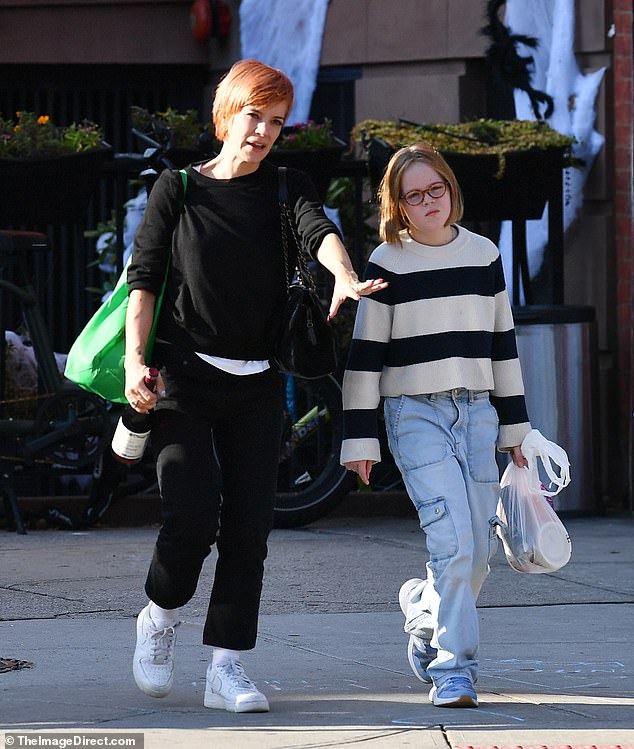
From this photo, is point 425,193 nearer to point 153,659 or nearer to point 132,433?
point 132,433

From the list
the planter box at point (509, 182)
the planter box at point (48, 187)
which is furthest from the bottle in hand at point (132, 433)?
the planter box at point (509, 182)

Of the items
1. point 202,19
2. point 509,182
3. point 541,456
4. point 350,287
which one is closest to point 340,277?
point 350,287

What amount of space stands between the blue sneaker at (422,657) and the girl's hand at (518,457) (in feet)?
1.94

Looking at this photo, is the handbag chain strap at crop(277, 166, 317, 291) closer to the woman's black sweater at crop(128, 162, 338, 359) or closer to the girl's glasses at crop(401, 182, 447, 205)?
the woman's black sweater at crop(128, 162, 338, 359)

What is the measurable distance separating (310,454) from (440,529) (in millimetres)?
4026

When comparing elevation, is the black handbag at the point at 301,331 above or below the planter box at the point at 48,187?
below

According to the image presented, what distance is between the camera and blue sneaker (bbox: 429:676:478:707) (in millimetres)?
4137

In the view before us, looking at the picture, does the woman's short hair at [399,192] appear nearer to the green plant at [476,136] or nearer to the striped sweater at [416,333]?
the striped sweater at [416,333]

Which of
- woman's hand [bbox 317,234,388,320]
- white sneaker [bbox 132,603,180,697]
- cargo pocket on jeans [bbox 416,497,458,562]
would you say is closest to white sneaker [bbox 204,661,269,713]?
white sneaker [bbox 132,603,180,697]

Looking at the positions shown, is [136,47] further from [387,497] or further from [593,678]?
[593,678]

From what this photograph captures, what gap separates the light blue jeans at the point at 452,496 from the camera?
4.22 metres

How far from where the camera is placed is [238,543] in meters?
4.14

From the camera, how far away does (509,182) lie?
28.0 ft

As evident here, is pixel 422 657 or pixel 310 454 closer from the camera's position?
pixel 422 657
